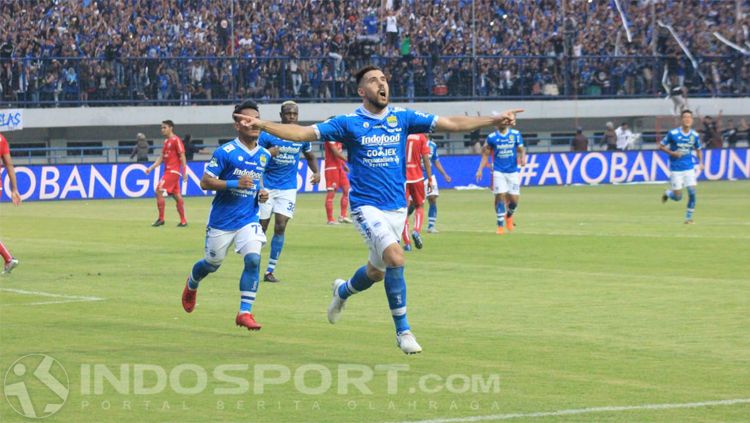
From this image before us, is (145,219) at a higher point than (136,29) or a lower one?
lower

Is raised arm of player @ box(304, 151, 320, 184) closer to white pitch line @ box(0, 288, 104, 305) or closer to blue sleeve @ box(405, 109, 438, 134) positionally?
white pitch line @ box(0, 288, 104, 305)

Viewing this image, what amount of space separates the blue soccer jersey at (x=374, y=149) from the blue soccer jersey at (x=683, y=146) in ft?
62.2

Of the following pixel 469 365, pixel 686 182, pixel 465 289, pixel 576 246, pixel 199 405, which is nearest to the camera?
pixel 199 405

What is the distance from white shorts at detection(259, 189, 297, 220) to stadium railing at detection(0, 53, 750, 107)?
2986 centimetres

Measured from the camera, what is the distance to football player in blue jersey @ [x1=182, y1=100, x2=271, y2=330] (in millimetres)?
13297

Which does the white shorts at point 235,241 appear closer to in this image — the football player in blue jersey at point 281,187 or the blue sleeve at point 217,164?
the blue sleeve at point 217,164

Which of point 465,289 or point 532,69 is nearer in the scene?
point 465,289

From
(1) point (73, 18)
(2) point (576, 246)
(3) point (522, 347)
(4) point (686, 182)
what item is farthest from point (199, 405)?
(1) point (73, 18)

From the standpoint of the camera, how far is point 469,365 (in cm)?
1091

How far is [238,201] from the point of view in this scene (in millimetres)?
13539

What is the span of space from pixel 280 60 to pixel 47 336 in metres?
37.7

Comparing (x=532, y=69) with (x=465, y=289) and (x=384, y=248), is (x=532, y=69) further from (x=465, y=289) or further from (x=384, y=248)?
(x=384, y=248)
